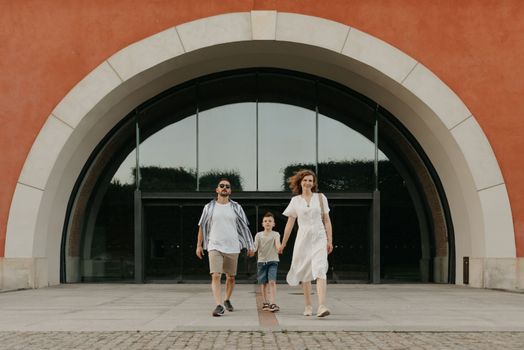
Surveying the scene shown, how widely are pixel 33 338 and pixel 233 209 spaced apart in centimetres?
353

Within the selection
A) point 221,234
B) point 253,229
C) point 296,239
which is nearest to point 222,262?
point 221,234

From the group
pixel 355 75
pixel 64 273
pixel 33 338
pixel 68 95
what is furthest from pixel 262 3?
pixel 33 338

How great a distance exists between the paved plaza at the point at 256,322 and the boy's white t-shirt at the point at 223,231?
0.93 metres

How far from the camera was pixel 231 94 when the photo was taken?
20375mm

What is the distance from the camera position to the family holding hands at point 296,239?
10324 millimetres

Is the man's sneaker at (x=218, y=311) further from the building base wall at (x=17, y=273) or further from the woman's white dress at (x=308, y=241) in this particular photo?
the building base wall at (x=17, y=273)

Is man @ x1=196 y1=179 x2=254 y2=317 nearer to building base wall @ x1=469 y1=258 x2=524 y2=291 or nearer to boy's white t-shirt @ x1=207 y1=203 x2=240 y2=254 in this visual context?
boy's white t-shirt @ x1=207 y1=203 x2=240 y2=254

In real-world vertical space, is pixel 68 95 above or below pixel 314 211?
above

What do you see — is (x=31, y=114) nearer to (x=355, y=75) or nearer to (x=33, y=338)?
(x=355, y=75)

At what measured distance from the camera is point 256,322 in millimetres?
9812

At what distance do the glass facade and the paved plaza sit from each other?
4417 millimetres

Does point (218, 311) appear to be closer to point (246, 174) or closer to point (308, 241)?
point (308, 241)

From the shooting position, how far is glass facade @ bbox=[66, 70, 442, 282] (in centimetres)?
1997

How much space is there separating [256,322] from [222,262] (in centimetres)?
133
